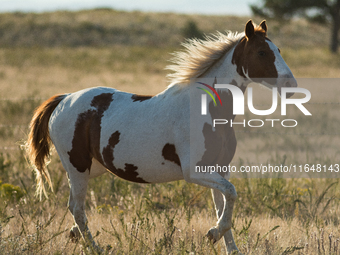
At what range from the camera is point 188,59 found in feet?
10.8

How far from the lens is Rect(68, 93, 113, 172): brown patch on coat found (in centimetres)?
353

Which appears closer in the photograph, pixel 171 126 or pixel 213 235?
pixel 213 235

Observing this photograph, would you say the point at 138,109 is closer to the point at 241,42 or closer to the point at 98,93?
the point at 98,93

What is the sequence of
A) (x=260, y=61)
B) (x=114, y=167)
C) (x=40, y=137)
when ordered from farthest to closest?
(x=40, y=137), (x=114, y=167), (x=260, y=61)

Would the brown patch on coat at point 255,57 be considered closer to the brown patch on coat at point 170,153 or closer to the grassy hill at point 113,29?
the brown patch on coat at point 170,153

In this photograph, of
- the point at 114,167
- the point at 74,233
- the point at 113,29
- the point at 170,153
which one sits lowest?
the point at 74,233

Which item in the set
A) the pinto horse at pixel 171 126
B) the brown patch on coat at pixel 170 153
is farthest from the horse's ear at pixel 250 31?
the brown patch on coat at pixel 170 153

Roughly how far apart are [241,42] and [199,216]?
77.9 inches

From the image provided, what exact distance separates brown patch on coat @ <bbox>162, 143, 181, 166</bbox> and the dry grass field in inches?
20.0

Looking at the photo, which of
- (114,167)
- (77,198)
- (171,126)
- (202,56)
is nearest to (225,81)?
(202,56)

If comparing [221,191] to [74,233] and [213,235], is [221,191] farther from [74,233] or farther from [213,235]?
[74,233]

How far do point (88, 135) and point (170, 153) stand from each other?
848 millimetres

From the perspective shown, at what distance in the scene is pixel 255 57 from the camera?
2979 mm

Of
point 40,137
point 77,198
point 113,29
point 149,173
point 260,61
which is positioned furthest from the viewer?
point 113,29
